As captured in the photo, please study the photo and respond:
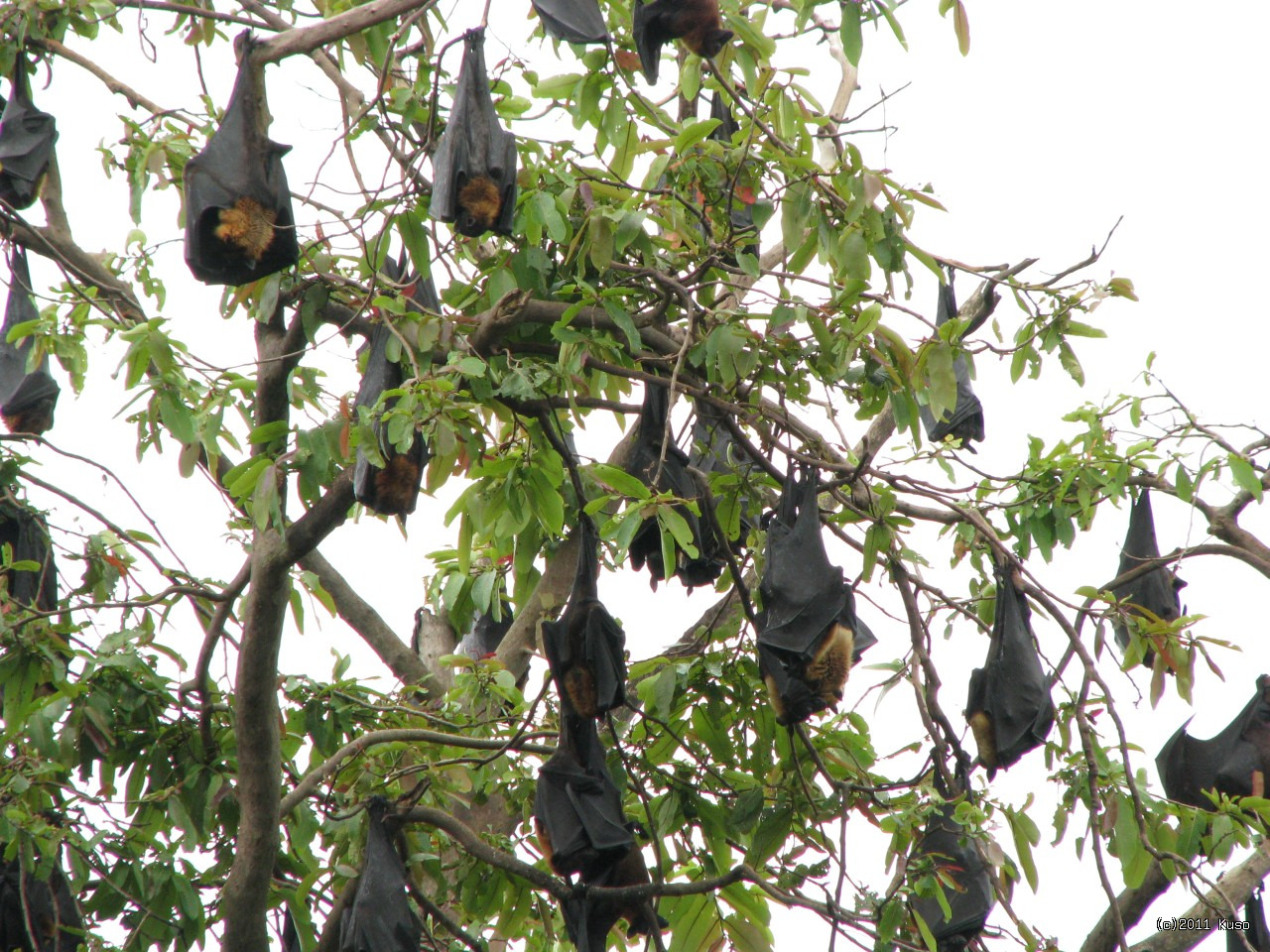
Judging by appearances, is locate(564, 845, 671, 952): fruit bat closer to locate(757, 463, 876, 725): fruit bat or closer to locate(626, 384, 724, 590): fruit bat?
locate(757, 463, 876, 725): fruit bat

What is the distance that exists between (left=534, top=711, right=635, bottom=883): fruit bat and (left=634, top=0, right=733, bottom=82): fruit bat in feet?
7.30

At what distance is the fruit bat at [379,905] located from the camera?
4.33 meters

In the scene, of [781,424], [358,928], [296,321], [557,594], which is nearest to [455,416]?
[296,321]

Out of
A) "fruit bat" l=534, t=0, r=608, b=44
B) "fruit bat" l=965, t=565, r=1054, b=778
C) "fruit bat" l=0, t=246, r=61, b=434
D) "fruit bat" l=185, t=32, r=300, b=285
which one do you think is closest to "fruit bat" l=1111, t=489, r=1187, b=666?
"fruit bat" l=965, t=565, r=1054, b=778

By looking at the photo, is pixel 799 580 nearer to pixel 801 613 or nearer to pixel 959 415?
pixel 801 613

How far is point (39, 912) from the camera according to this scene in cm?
498

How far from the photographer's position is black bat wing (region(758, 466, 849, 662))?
162 inches

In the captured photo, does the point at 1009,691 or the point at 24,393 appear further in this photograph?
the point at 24,393

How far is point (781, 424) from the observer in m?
4.15

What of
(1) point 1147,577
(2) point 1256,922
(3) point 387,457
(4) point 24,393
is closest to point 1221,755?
(1) point 1147,577

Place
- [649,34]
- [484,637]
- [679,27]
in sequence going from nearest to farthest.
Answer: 1. [679,27]
2. [649,34]
3. [484,637]

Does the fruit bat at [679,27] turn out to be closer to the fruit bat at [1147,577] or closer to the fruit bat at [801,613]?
the fruit bat at [801,613]

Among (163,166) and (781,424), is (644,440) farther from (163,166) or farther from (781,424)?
(163,166)

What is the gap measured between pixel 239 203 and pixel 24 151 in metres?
3.18
